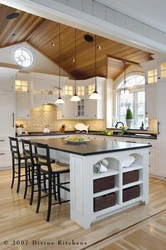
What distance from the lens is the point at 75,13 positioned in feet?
7.12

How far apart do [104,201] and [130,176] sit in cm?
60

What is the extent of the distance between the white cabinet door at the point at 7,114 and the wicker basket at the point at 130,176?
12.0 ft

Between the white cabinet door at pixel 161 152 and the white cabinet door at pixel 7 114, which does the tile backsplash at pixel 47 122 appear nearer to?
the white cabinet door at pixel 7 114

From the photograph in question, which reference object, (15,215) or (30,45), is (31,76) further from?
(15,215)

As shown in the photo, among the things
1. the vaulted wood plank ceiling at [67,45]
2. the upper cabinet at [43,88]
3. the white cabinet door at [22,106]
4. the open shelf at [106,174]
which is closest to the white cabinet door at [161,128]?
the vaulted wood plank ceiling at [67,45]

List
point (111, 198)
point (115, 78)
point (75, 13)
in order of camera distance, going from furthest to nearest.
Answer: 1. point (115, 78)
2. point (111, 198)
3. point (75, 13)

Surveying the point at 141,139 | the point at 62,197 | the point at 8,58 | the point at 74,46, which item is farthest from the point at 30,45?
the point at 62,197

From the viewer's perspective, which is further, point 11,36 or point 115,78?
point 115,78

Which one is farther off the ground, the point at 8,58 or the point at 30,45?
the point at 30,45

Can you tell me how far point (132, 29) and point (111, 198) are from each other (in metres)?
2.31

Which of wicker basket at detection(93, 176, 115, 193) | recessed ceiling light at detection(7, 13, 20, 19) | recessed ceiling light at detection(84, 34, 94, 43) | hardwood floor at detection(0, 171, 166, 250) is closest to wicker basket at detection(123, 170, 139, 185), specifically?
wicker basket at detection(93, 176, 115, 193)

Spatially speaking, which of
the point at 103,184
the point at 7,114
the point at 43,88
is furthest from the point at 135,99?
the point at 103,184

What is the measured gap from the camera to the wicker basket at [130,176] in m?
3.08

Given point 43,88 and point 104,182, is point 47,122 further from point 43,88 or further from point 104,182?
point 104,182
